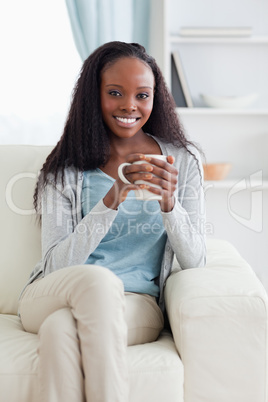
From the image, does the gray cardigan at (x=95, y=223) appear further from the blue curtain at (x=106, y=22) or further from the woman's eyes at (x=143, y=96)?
the blue curtain at (x=106, y=22)

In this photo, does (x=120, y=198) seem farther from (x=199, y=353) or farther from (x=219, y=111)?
(x=219, y=111)

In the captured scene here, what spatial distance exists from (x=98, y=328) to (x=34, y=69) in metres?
2.12

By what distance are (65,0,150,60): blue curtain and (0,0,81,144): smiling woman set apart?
0.11 m

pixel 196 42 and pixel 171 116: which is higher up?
pixel 196 42

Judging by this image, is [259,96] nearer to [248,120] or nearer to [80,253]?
[248,120]

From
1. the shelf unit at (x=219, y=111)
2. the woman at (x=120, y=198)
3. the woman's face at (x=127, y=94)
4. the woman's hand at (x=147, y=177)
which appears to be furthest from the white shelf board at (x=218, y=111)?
the woman's hand at (x=147, y=177)

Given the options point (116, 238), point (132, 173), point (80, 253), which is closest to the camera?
point (132, 173)

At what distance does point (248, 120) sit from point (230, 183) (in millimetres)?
403

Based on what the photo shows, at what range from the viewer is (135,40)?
305 cm

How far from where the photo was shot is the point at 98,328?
1274mm

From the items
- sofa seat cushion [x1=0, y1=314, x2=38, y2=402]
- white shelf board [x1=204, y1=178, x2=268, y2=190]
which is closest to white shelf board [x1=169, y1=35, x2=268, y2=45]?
white shelf board [x1=204, y1=178, x2=268, y2=190]

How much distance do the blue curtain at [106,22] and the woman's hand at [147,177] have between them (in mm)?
1643

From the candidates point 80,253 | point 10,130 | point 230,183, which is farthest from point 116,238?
point 10,130

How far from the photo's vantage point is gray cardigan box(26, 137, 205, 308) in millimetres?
1597
